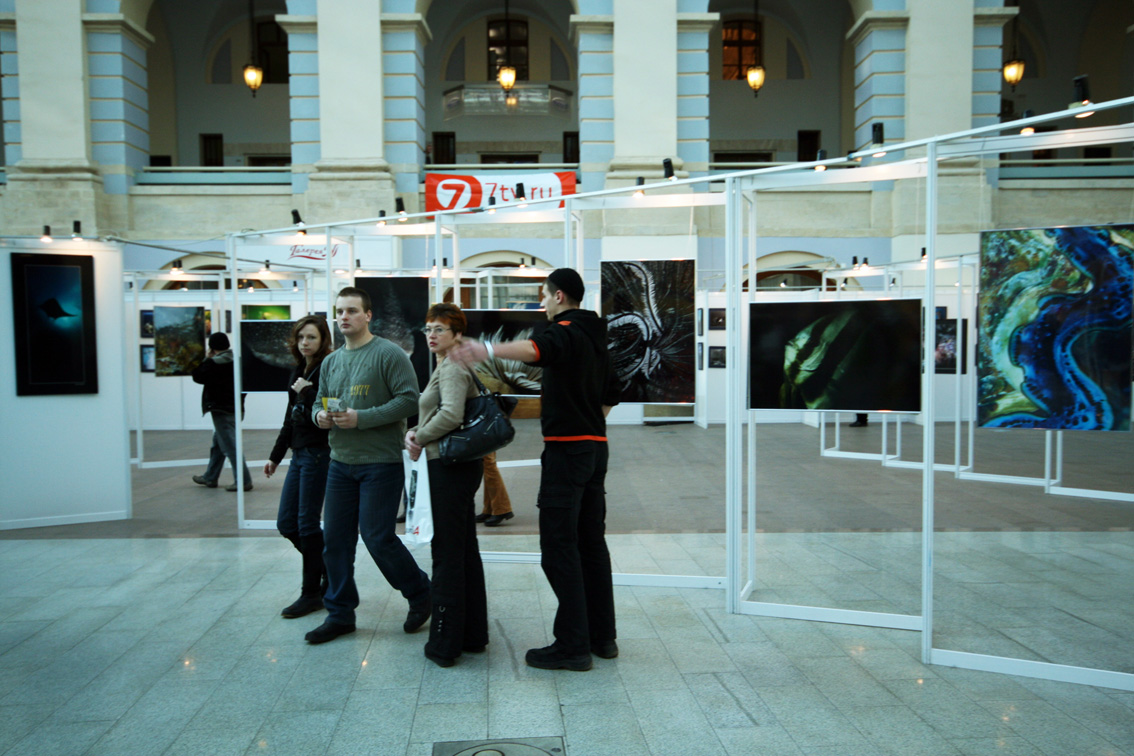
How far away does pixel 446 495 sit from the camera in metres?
4.22

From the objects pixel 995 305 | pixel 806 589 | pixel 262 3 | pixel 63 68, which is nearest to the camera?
pixel 995 305

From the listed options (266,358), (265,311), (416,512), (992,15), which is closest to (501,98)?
(265,311)

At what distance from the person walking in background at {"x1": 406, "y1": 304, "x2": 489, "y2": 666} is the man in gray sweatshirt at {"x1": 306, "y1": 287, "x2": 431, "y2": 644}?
314 millimetres

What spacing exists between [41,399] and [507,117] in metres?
18.6

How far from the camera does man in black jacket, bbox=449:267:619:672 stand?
161 inches

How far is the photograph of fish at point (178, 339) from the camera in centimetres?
1155

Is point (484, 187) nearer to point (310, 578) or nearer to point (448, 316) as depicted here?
point (310, 578)

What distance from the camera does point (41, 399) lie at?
7750 millimetres

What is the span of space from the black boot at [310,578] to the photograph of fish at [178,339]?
7.46 metres

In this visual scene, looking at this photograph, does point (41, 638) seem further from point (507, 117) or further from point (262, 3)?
point (262, 3)

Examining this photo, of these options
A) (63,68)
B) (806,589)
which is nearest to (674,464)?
(806,589)

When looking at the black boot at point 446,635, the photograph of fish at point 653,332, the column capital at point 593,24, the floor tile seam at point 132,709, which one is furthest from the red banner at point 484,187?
the floor tile seam at point 132,709

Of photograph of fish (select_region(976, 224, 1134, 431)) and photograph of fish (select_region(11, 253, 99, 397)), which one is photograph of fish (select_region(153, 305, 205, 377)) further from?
photograph of fish (select_region(976, 224, 1134, 431))

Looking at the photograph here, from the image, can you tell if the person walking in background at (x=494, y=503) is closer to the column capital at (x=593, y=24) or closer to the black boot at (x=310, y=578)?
the black boot at (x=310, y=578)
